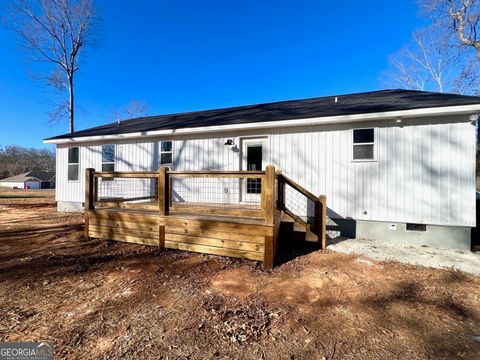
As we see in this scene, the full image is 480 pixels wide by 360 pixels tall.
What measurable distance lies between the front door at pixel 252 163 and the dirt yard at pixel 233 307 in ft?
9.26

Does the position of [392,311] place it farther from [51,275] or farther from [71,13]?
[71,13]

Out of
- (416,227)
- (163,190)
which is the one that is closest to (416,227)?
(416,227)

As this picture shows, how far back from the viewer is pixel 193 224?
4531 millimetres

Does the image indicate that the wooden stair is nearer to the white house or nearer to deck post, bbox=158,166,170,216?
the white house

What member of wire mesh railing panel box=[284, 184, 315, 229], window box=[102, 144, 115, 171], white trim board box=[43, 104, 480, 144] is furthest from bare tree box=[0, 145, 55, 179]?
wire mesh railing panel box=[284, 184, 315, 229]

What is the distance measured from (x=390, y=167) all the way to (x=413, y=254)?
2015mm

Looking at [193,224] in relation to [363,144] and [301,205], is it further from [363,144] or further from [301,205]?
[363,144]

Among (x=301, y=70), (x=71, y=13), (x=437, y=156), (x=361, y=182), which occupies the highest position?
(x=71, y=13)

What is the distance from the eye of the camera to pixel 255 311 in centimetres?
273

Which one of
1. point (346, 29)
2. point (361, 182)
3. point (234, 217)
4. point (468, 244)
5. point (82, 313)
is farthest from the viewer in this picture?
point (346, 29)

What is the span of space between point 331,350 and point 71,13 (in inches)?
886

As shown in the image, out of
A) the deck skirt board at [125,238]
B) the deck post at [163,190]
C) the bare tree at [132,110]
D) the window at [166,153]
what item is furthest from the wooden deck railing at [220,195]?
the bare tree at [132,110]

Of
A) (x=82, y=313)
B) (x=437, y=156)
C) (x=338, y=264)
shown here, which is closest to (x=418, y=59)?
(x=437, y=156)

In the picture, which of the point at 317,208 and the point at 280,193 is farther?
the point at 317,208
